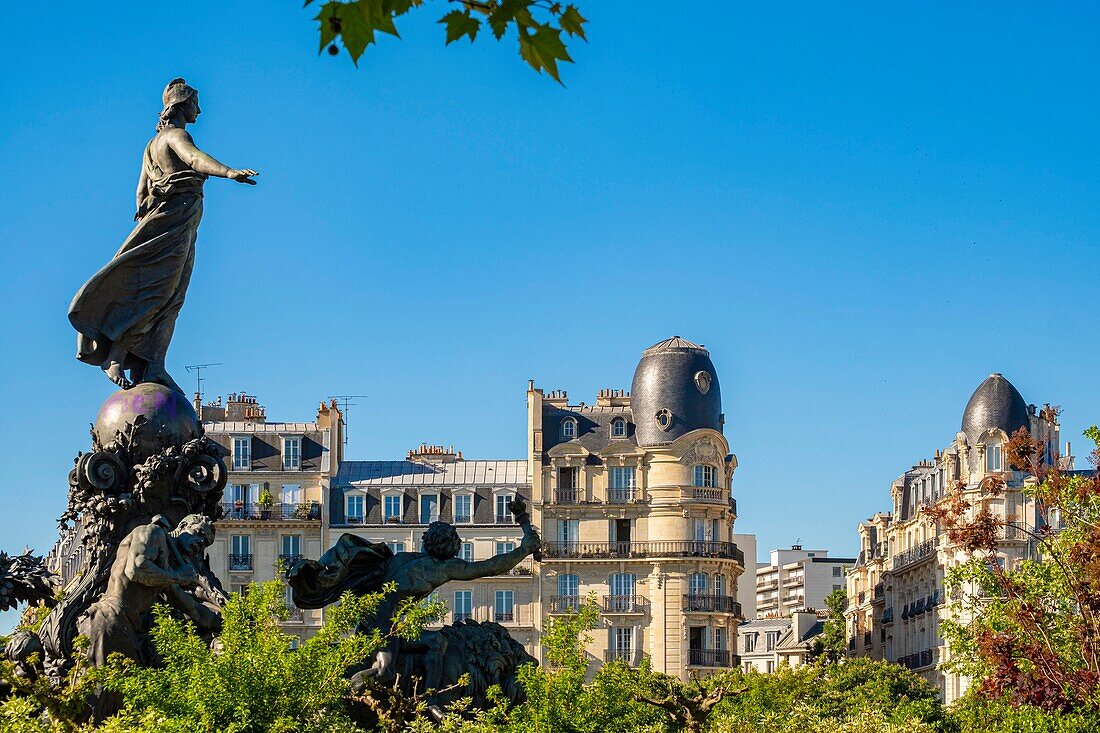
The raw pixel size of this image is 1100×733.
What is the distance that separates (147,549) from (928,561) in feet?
253

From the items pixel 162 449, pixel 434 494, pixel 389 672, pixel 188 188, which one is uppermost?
pixel 434 494

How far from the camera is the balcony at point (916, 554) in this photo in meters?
89.4

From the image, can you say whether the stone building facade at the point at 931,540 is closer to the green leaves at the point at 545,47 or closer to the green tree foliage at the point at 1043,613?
the green tree foliage at the point at 1043,613

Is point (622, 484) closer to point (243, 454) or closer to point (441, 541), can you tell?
point (243, 454)

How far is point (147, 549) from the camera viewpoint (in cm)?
1602

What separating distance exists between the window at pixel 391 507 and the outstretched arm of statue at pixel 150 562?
215 ft

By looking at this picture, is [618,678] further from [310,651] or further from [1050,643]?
[1050,643]

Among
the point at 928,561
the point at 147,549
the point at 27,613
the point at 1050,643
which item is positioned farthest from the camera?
the point at 928,561

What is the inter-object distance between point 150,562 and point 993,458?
7170cm

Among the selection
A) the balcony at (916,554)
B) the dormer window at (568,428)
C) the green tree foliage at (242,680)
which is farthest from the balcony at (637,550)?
the green tree foliage at (242,680)

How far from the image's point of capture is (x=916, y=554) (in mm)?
93125

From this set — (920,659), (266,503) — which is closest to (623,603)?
(266,503)

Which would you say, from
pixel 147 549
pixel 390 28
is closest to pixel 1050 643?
pixel 147 549

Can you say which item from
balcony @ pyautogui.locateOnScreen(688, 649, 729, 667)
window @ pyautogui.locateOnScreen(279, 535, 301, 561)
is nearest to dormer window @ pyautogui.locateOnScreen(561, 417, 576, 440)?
balcony @ pyautogui.locateOnScreen(688, 649, 729, 667)
